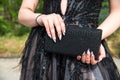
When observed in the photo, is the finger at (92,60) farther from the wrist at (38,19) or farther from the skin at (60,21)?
the wrist at (38,19)

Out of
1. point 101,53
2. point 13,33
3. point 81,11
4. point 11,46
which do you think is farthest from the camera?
point 13,33

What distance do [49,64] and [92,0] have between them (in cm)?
38

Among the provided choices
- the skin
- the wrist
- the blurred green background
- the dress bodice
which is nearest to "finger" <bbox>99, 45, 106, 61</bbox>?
the skin

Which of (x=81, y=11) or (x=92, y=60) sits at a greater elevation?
(x=81, y=11)

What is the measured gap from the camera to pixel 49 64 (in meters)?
2.10

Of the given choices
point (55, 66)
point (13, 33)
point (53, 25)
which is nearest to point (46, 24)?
point (53, 25)

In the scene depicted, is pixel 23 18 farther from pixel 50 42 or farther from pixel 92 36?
pixel 92 36

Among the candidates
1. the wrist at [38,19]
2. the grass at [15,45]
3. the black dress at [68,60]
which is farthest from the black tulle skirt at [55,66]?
the grass at [15,45]

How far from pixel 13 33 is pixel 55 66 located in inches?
158

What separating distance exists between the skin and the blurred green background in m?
3.21

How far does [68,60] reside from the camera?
2.04 m

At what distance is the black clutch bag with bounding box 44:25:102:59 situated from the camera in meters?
1.93

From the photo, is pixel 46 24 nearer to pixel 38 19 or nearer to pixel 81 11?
pixel 38 19

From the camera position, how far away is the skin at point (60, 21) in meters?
1.89
